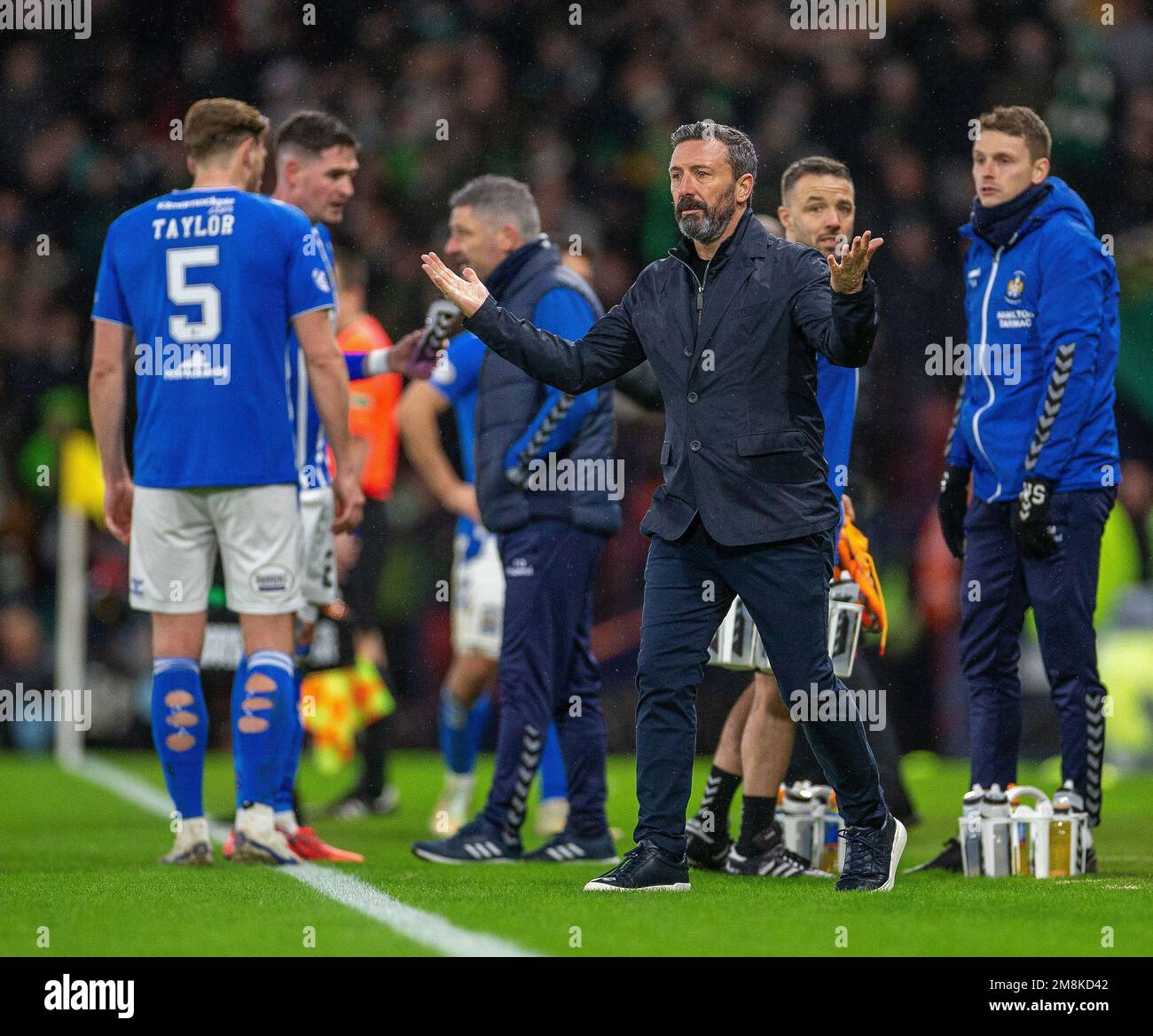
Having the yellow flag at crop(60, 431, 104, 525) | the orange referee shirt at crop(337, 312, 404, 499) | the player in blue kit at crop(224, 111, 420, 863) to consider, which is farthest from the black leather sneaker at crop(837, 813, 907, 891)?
the yellow flag at crop(60, 431, 104, 525)

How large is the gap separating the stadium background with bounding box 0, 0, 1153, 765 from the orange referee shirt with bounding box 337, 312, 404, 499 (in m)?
2.68

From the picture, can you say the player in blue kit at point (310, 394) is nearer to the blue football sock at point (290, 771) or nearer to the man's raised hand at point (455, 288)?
the blue football sock at point (290, 771)

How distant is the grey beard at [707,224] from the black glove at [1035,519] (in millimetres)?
1432

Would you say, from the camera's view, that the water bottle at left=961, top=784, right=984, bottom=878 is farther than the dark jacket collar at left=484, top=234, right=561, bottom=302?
No

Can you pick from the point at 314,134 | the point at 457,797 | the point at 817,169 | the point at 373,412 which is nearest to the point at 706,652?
the point at 817,169

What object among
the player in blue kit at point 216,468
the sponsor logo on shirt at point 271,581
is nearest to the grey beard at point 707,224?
the player in blue kit at point 216,468

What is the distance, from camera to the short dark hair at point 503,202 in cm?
657

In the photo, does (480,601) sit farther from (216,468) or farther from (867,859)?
(867,859)

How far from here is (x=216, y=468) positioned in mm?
5828

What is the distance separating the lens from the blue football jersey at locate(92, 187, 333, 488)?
586 cm

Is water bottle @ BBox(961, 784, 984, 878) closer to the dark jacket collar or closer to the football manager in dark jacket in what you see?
the football manager in dark jacket

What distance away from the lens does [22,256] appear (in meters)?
13.5

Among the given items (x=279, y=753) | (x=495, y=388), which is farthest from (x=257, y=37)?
(x=279, y=753)
